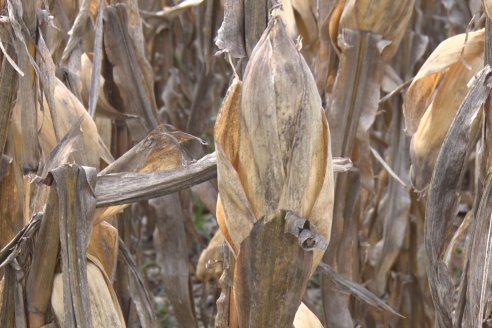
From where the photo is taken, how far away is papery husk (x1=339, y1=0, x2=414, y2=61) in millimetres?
→ 901

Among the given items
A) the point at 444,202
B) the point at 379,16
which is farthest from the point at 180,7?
the point at 444,202

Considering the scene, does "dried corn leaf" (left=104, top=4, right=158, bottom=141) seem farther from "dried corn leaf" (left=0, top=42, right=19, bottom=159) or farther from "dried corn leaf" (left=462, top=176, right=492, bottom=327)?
"dried corn leaf" (left=462, top=176, right=492, bottom=327)

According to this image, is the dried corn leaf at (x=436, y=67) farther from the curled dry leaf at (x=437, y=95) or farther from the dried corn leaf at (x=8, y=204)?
the dried corn leaf at (x=8, y=204)

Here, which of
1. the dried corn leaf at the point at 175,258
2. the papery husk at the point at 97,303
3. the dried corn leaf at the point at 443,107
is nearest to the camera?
the papery husk at the point at 97,303

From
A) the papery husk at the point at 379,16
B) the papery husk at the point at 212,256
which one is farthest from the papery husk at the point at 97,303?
the papery husk at the point at 379,16

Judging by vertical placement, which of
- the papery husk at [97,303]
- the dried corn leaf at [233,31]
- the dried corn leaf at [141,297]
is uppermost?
the dried corn leaf at [233,31]

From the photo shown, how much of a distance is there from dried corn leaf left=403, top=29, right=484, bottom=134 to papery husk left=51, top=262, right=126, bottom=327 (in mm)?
367

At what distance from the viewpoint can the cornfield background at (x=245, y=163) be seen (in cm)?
51

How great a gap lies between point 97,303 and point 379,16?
46 cm

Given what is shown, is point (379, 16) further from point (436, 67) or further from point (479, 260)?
point (479, 260)

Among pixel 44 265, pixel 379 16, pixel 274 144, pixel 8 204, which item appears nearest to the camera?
pixel 274 144

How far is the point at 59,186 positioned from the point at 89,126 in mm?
215

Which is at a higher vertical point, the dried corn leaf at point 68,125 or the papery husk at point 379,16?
the papery husk at point 379,16

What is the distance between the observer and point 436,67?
83 centimetres
